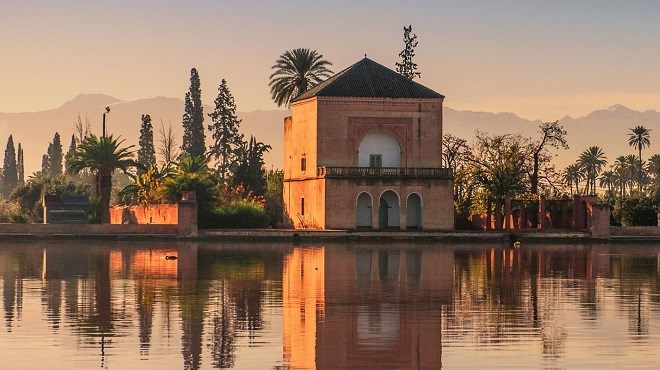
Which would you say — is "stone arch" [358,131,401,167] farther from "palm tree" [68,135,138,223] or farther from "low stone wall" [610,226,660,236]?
"palm tree" [68,135,138,223]

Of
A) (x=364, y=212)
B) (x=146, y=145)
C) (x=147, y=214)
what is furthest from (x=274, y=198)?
(x=146, y=145)

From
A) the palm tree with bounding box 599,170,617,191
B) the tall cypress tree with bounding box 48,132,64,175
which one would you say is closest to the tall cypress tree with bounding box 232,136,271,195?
the tall cypress tree with bounding box 48,132,64,175

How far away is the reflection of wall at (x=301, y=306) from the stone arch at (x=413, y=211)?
26953mm

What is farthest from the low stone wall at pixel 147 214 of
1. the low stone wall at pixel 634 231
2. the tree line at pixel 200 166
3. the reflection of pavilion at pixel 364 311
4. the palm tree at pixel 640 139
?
the palm tree at pixel 640 139

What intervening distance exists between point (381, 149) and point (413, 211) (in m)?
3.82

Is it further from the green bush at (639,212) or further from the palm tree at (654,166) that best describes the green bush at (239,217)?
the palm tree at (654,166)

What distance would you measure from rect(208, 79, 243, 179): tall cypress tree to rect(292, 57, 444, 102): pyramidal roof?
4250cm

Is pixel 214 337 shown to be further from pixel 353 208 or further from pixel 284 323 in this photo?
pixel 353 208

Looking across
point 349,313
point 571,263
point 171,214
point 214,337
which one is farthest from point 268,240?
point 214,337

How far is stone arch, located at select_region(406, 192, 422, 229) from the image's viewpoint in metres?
73.0

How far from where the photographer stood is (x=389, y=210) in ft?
242

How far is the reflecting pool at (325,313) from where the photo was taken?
62.1 ft

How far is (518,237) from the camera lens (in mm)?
66438

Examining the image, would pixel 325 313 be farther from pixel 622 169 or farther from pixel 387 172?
pixel 622 169
